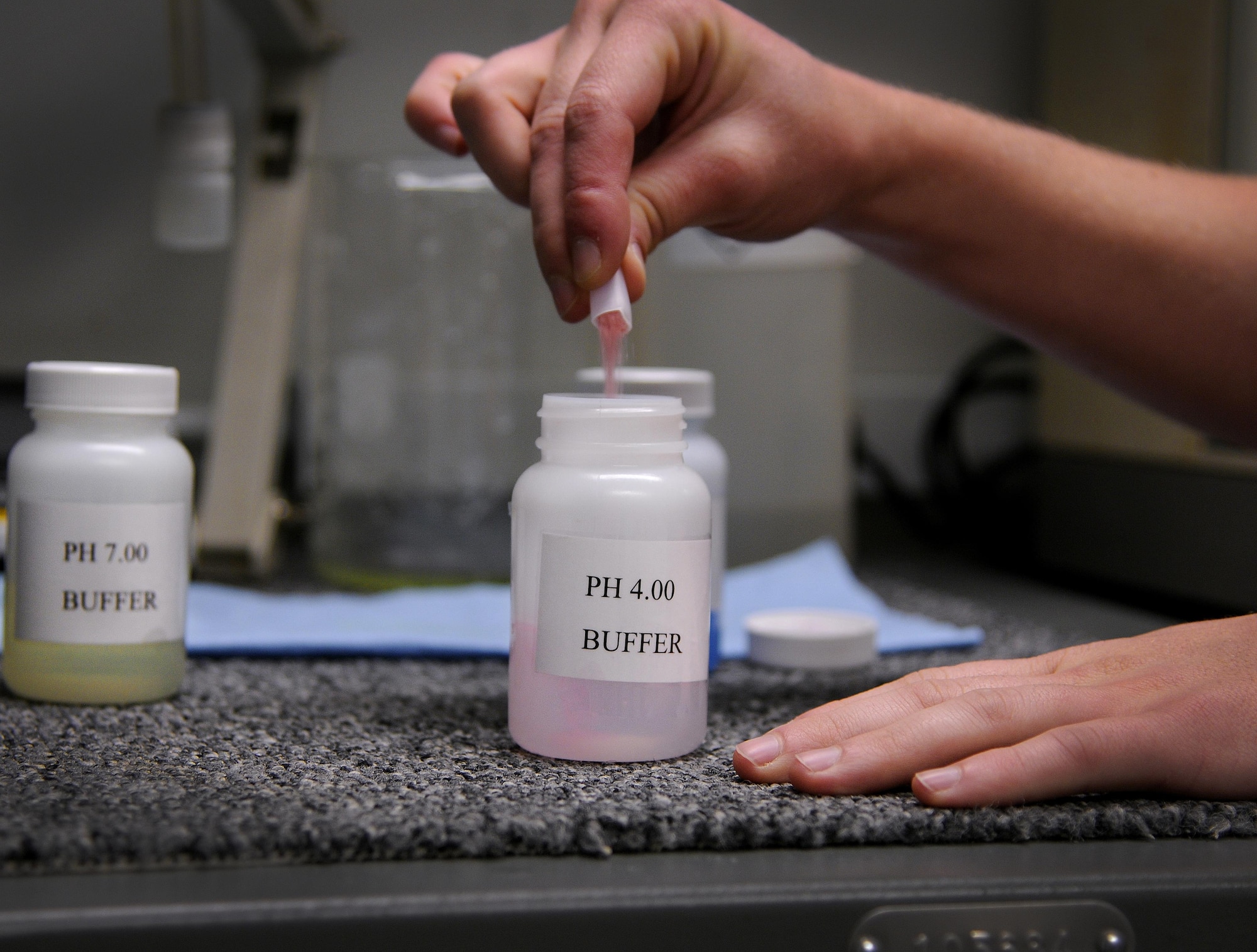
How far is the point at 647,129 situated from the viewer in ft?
1.82

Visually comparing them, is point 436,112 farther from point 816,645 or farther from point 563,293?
point 816,645

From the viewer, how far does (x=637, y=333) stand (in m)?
0.89

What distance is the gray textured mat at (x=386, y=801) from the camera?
1.10 ft

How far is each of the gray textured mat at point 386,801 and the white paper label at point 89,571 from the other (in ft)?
0.11

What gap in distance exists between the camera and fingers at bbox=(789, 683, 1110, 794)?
39 centimetres

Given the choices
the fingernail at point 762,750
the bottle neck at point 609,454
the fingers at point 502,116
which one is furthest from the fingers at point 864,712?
the fingers at point 502,116

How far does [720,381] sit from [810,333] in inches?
3.2

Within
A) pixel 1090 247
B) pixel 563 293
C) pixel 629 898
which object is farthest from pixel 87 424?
pixel 1090 247

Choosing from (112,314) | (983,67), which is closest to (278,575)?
(112,314)

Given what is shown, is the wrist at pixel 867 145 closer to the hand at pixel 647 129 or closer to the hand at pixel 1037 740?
the hand at pixel 647 129

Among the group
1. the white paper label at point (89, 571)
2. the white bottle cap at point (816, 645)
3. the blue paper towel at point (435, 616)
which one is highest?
the white paper label at point (89, 571)

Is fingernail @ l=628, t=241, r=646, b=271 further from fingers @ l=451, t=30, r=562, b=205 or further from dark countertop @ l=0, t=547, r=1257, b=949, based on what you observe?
dark countertop @ l=0, t=547, r=1257, b=949

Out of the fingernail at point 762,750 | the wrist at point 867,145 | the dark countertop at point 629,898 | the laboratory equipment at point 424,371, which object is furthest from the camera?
the laboratory equipment at point 424,371

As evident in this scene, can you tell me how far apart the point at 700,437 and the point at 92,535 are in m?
0.30
